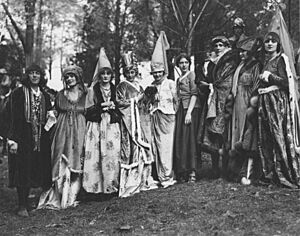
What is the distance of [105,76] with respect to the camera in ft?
23.9

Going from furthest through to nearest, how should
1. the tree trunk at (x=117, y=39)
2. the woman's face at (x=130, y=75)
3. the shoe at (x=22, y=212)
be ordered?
1. the tree trunk at (x=117, y=39)
2. the woman's face at (x=130, y=75)
3. the shoe at (x=22, y=212)

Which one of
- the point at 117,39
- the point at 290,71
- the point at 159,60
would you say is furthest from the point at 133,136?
the point at 117,39

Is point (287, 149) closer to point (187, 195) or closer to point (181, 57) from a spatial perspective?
point (187, 195)

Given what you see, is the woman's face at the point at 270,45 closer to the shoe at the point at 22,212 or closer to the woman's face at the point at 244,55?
the woman's face at the point at 244,55

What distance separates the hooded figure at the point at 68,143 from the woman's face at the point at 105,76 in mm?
313

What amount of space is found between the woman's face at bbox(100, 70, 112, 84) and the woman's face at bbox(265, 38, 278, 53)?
214cm

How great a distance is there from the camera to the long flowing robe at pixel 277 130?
6.72m

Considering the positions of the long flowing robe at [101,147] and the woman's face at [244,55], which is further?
the woman's face at [244,55]

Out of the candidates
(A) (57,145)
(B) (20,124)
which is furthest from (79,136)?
(B) (20,124)

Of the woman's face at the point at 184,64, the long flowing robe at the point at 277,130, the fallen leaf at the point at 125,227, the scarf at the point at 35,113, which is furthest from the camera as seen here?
the woman's face at the point at 184,64

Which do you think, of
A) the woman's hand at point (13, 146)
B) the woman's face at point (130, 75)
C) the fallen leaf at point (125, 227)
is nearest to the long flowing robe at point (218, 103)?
the woman's face at point (130, 75)

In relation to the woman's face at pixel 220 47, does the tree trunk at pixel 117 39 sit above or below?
above

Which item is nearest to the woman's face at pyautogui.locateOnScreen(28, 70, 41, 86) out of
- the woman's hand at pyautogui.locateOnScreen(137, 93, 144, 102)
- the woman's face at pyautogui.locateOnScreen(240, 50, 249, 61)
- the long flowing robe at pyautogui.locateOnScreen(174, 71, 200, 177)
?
the woman's hand at pyautogui.locateOnScreen(137, 93, 144, 102)

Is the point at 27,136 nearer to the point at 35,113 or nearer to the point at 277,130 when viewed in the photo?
the point at 35,113
